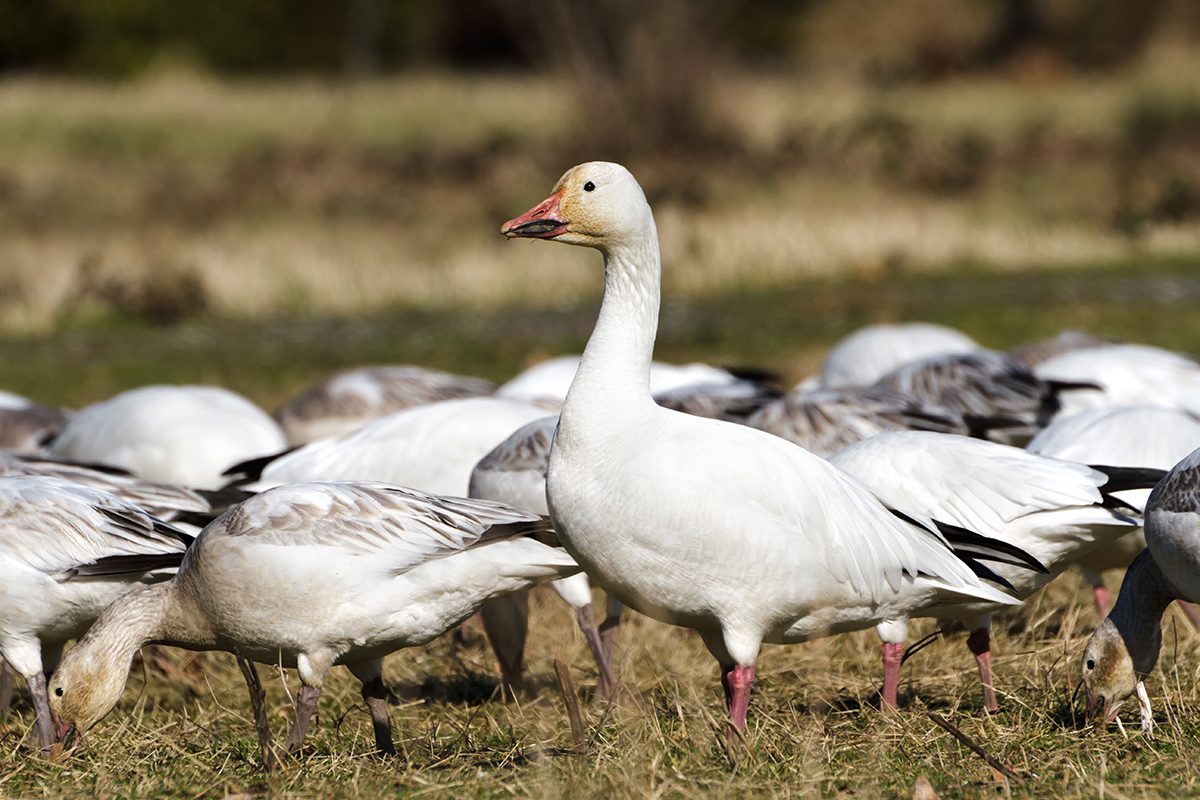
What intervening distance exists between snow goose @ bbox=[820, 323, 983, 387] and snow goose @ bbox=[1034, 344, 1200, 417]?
51.7 inches

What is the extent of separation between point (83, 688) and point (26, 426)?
13.8ft

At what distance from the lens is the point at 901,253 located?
620 inches

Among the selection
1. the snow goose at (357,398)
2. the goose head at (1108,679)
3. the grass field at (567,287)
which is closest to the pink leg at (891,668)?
the grass field at (567,287)

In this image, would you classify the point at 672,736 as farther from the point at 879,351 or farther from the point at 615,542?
the point at 879,351

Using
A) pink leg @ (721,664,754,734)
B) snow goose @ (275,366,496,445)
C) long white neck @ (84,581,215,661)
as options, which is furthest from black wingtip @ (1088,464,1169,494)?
snow goose @ (275,366,496,445)

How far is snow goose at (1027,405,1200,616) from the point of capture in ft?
18.8

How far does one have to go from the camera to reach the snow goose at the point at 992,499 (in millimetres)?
5039

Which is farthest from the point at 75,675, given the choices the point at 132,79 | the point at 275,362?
the point at 132,79

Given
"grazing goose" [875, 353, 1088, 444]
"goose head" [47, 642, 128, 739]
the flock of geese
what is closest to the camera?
the flock of geese

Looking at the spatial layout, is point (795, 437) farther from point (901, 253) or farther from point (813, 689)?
point (901, 253)

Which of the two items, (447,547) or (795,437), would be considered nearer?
(447,547)

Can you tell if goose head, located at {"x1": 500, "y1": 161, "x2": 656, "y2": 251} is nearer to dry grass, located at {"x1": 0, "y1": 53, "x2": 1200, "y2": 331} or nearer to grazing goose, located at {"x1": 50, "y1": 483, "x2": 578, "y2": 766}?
grazing goose, located at {"x1": 50, "y1": 483, "x2": 578, "y2": 766}

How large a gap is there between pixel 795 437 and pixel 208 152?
2086 cm

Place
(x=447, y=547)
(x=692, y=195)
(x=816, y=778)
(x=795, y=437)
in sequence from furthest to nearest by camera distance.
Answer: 1. (x=692, y=195)
2. (x=795, y=437)
3. (x=447, y=547)
4. (x=816, y=778)
